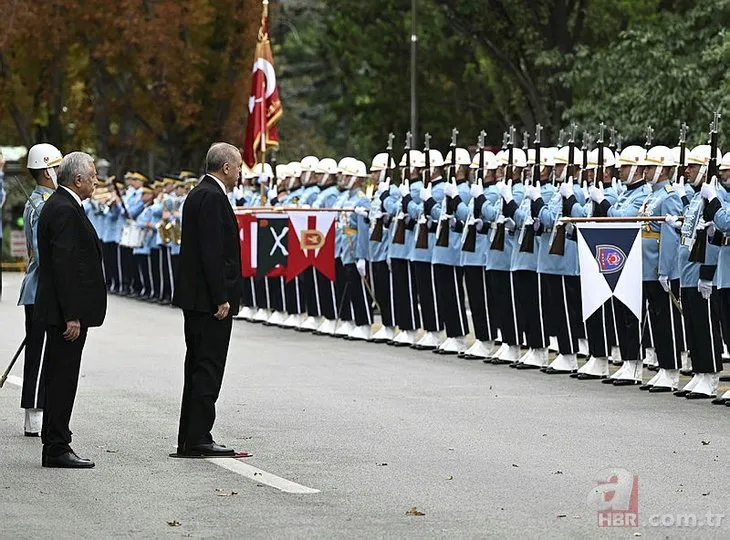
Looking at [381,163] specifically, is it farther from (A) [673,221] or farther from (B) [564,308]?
(A) [673,221]

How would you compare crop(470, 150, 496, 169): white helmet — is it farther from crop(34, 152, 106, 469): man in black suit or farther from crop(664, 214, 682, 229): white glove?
crop(34, 152, 106, 469): man in black suit

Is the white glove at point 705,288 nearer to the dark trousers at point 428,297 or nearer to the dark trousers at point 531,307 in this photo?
the dark trousers at point 531,307

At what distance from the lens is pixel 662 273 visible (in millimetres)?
16406

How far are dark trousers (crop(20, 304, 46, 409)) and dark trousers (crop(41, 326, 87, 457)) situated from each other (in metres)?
1.29

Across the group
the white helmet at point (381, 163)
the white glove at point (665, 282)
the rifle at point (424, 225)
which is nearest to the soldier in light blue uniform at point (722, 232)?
the white glove at point (665, 282)

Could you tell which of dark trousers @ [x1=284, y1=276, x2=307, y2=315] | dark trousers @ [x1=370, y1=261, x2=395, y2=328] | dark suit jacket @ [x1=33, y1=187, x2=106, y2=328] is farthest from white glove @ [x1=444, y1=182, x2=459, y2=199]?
dark suit jacket @ [x1=33, y1=187, x2=106, y2=328]

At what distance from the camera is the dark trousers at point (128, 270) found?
3319 cm

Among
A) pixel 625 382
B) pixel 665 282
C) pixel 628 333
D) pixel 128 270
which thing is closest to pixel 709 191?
pixel 665 282

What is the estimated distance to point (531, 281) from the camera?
18.9 m

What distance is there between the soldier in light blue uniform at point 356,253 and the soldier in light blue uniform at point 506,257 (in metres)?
3.43

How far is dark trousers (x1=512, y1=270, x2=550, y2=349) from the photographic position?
18.7m

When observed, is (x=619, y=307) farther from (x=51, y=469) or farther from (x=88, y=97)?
(x=88, y=97)

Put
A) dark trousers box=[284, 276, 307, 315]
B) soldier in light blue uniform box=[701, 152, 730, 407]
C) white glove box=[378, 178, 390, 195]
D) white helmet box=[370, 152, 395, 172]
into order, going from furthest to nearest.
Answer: dark trousers box=[284, 276, 307, 315] → white helmet box=[370, 152, 395, 172] → white glove box=[378, 178, 390, 195] → soldier in light blue uniform box=[701, 152, 730, 407]

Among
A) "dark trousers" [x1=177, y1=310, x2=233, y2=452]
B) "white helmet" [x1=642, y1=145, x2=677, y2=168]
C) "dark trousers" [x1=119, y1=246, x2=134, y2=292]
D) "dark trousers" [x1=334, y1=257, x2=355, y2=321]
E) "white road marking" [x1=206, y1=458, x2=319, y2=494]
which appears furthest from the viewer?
"dark trousers" [x1=119, y1=246, x2=134, y2=292]
